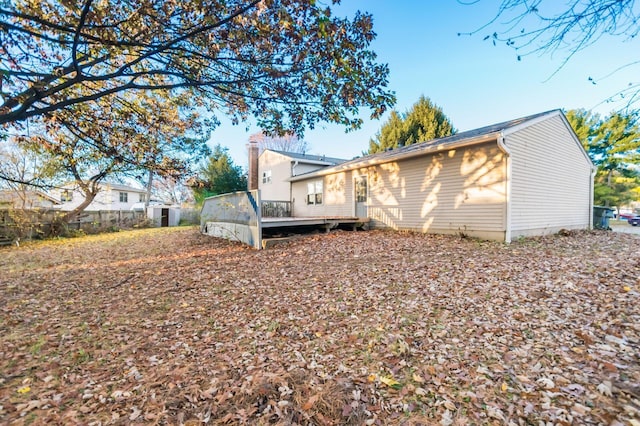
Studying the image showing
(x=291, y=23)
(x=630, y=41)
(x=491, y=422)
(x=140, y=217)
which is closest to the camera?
(x=491, y=422)

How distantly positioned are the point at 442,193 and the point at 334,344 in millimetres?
7704

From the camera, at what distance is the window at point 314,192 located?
48.2ft

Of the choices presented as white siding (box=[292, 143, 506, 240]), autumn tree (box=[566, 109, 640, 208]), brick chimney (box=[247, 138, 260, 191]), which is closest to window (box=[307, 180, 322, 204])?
white siding (box=[292, 143, 506, 240])

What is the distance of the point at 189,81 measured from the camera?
418cm

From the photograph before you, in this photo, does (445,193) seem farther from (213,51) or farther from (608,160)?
(608,160)

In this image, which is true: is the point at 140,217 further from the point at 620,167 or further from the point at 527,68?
the point at 620,167

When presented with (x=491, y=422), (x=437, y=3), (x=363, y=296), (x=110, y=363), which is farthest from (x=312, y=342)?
(x=437, y=3)

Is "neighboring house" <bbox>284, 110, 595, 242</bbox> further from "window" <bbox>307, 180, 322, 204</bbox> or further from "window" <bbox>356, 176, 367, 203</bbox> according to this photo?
"window" <bbox>307, 180, 322, 204</bbox>

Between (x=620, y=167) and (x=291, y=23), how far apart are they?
31247mm

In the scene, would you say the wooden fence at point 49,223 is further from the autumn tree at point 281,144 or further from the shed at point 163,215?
the autumn tree at point 281,144

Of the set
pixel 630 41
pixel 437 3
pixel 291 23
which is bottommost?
pixel 630 41

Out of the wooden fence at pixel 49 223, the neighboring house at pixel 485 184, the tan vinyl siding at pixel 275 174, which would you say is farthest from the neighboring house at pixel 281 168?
the wooden fence at pixel 49 223

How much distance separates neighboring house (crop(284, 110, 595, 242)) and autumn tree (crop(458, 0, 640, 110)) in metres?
5.88

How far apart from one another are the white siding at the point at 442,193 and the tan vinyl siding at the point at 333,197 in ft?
0.27
